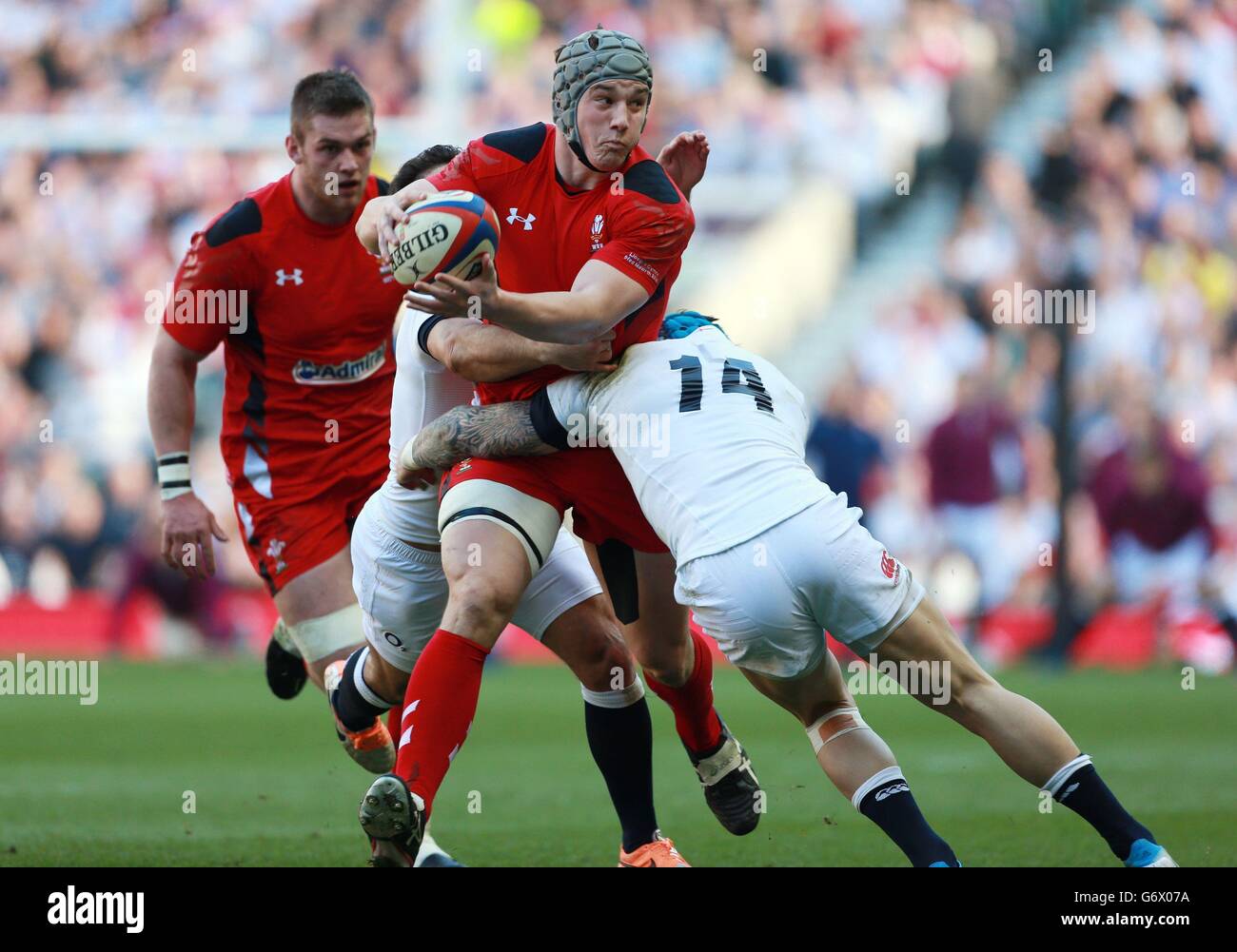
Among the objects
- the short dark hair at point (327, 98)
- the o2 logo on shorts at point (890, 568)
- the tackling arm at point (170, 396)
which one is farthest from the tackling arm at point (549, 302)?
the tackling arm at point (170, 396)

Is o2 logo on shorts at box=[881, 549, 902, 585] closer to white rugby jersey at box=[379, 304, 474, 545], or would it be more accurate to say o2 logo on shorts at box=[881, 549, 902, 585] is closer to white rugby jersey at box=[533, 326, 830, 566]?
white rugby jersey at box=[533, 326, 830, 566]

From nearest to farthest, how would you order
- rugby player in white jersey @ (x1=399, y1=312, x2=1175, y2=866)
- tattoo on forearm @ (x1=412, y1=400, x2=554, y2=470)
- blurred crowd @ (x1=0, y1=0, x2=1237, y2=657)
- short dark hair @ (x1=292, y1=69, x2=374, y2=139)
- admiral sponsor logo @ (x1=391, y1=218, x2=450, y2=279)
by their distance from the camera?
admiral sponsor logo @ (x1=391, y1=218, x2=450, y2=279) < rugby player in white jersey @ (x1=399, y1=312, x2=1175, y2=866) < tattoo on forearm @ (x1=412, y1=400, x2=554, y2=470) < short dark hair @ (x1=292, y1=69, x2=374, y2=139) < blurred crowd @ (x1=0, y1=0, x2=1237, y2=657)

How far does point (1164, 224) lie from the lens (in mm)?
17203

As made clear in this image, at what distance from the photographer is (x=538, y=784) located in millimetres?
8266

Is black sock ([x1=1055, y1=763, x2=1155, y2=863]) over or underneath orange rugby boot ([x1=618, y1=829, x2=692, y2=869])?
over

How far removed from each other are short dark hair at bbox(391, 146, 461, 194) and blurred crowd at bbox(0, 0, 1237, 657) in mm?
8141

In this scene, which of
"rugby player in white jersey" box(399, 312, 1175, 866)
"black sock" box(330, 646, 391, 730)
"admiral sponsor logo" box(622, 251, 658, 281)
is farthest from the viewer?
"black sock" box(330, 646, 391, 730)

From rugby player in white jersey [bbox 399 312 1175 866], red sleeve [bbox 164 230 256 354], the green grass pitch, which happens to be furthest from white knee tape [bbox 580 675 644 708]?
red sleeve [bbox 164 230 256 354]

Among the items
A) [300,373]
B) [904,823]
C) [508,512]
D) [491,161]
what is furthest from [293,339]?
[904,823]

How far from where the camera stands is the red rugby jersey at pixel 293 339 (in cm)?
690

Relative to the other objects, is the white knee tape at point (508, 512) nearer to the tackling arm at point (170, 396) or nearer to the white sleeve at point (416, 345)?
the white sleeve at point (416, 345)

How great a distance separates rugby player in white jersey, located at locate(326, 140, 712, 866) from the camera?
579 cm
